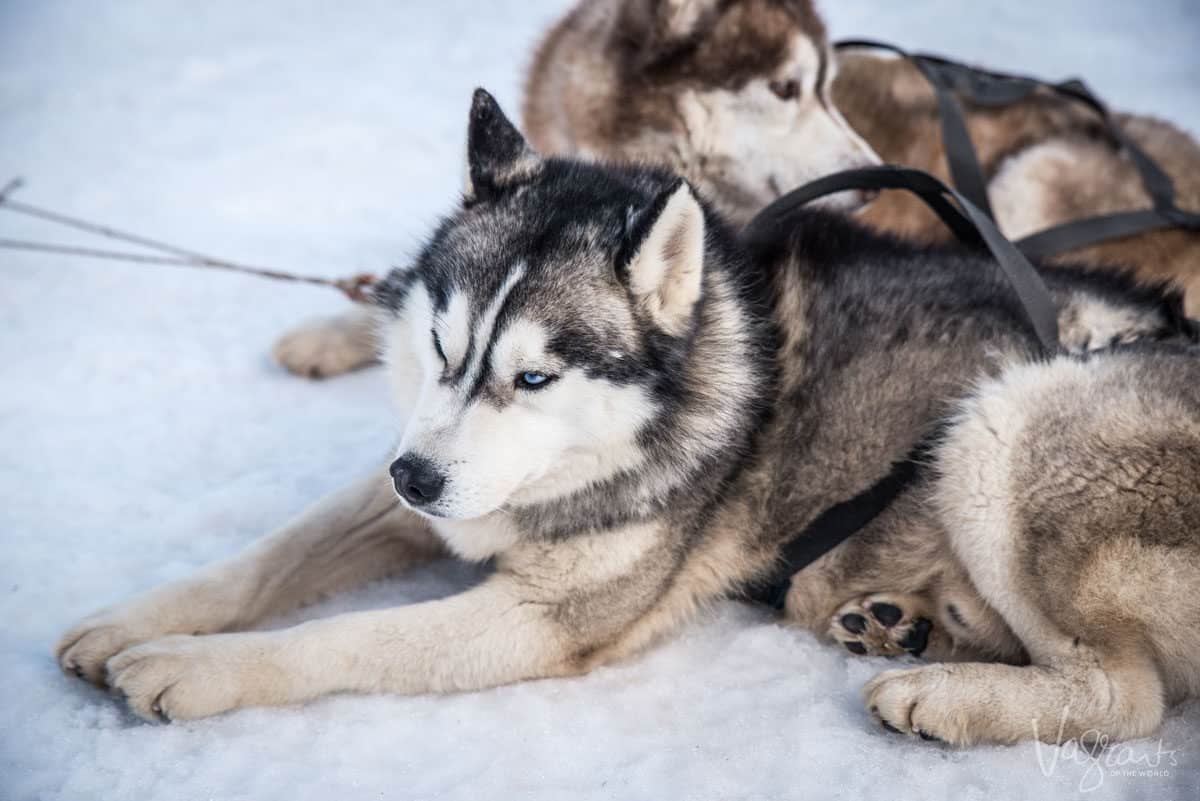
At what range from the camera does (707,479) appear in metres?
2.89

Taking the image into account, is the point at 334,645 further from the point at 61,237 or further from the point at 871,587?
the point at 61,237

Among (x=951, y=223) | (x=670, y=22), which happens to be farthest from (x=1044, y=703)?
(x=670, y=22)

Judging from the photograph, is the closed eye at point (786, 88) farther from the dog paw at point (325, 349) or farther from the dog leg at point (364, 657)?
the dog leg at point (364, 657)

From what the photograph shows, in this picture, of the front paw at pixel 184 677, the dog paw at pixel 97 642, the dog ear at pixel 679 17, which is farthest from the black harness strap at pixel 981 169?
the dog paw at pixel 97 642

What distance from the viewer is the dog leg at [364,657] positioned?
2547mm

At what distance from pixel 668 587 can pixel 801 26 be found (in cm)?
289

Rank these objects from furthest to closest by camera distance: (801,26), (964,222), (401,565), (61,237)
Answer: (61,237) < (801,26) < (964,222) < (401,565)

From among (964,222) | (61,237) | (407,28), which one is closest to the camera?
(964,222)

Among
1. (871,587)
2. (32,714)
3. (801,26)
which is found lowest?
(32,714)

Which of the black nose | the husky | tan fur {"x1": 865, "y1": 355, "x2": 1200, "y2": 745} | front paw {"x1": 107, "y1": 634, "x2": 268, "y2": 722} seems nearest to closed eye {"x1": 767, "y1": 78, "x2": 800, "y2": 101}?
the husky

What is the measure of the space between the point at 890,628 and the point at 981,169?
2732mm

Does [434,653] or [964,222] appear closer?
[434,653]

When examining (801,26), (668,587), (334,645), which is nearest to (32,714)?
(334,645)

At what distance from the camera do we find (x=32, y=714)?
2547 mm
